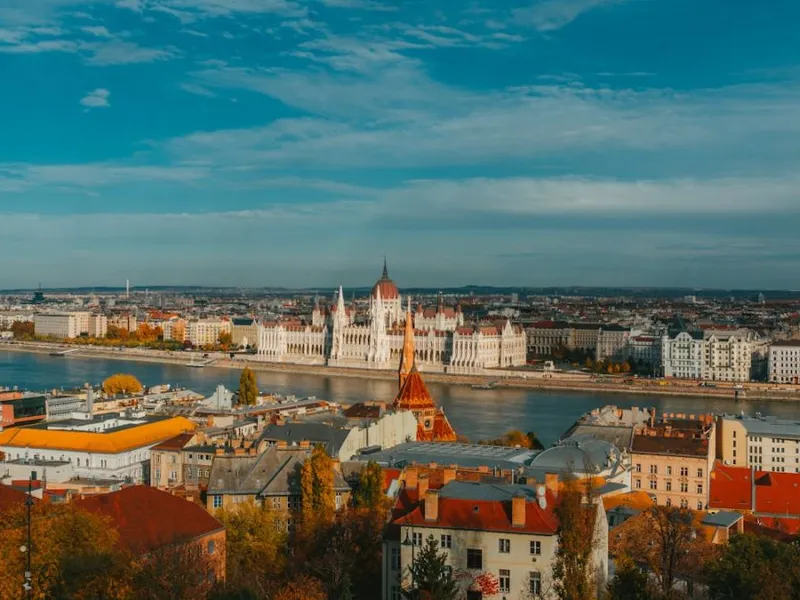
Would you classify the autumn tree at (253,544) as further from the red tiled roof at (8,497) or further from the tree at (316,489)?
the red tiled roof at (8,497)

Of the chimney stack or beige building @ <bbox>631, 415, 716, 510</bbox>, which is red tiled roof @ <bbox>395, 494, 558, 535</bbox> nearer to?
the chimney stack

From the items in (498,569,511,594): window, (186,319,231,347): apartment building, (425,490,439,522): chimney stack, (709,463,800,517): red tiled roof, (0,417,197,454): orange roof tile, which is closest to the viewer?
(498,569,511,594): window

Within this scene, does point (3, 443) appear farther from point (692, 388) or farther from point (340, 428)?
point (692, 388)

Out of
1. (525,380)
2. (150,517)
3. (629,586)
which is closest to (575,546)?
(629,586)

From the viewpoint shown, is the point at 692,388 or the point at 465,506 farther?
the point at 692,388

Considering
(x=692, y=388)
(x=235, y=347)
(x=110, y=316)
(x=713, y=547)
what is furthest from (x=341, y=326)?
(x=713, y=547)

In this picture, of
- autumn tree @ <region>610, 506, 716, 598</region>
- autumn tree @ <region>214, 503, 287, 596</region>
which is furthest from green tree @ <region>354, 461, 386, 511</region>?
autumn tree @ <region>610, 506, 716, 598</region>
